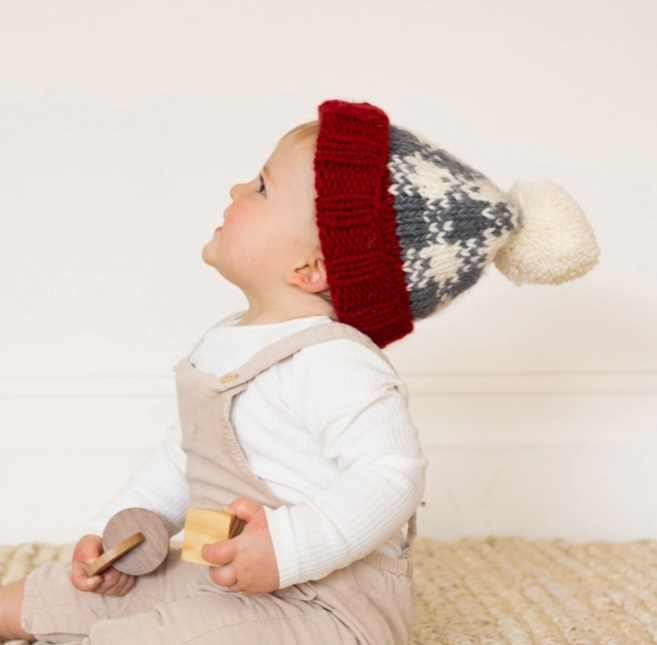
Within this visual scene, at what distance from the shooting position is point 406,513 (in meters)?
0.84

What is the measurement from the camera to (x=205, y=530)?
806mm

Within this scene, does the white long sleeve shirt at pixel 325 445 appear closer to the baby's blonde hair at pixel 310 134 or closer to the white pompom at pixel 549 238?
the baby's blonde hair at pixel 310 134

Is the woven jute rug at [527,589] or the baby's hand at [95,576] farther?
the woven jute rug at [527,589]

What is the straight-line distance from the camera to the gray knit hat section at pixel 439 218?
92 centimetres

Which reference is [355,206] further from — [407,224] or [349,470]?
[349,470]

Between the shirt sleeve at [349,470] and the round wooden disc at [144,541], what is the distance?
23 centimetres

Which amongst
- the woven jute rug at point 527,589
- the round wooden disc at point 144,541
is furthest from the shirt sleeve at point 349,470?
the woven jute rug at point 527,589

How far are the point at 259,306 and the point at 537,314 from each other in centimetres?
86

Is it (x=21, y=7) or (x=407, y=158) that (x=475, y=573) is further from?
(x=21, y=7)

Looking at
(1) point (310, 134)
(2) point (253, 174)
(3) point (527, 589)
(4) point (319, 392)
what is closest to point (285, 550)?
(4) point (319, 392)

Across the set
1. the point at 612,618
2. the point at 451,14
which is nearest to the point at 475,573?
the point at 612,618

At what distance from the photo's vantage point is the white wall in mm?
1610

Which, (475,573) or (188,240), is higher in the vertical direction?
(188,240)

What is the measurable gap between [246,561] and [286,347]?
0.79 ft
